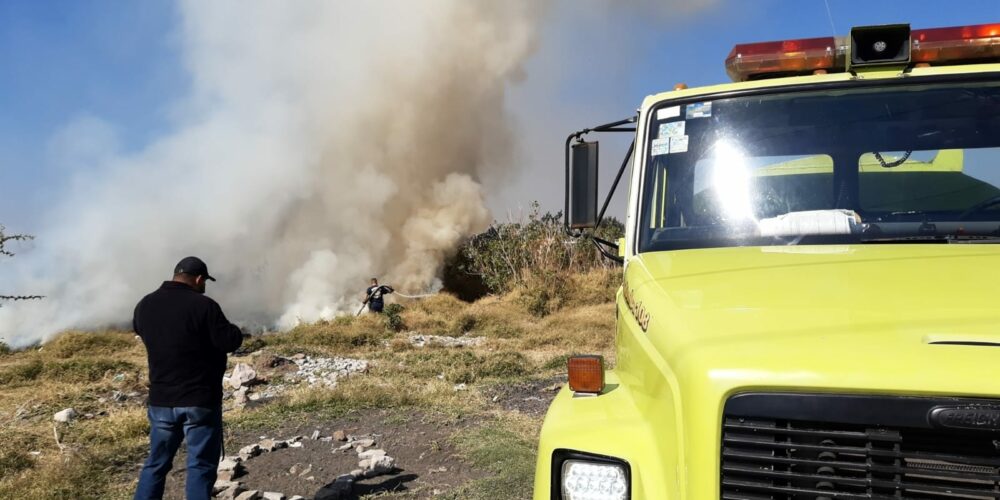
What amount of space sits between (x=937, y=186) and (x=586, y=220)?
152cm

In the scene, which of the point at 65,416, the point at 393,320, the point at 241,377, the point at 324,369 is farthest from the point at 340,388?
the point at 393,320

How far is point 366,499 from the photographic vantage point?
16.4ft

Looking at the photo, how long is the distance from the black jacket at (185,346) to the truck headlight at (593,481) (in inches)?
112

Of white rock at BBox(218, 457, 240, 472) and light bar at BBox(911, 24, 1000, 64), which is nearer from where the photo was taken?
light bar at BBox(911, 24, 1000, 64)

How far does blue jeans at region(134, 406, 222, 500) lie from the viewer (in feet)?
13.9

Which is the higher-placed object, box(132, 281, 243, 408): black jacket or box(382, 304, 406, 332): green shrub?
box(132, 281, 243, 408): black jacket

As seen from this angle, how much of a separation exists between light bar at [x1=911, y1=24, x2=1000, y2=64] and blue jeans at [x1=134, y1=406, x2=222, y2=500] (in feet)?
13.5

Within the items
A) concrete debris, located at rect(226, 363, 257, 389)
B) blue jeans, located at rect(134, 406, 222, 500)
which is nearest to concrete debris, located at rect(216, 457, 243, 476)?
blue jeans, located at rect(134, 406, 222, 500)

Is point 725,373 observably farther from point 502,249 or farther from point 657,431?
point 502,249

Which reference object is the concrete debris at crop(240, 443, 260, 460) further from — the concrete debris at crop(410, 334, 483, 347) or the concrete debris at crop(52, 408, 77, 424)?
the concrete debris at crop(410, 334, 483, 347)

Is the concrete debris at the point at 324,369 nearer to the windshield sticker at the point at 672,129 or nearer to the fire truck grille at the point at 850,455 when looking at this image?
the windshield sticker at the point at 672,129

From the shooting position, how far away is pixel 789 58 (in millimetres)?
3547

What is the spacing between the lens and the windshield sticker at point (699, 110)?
330 centimetres

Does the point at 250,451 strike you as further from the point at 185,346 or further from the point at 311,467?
the point at 185,346
